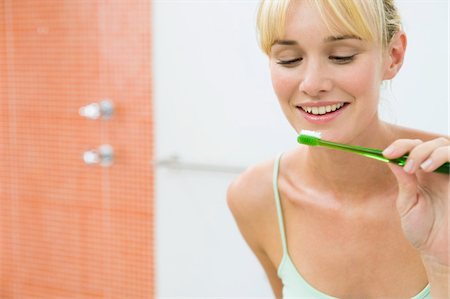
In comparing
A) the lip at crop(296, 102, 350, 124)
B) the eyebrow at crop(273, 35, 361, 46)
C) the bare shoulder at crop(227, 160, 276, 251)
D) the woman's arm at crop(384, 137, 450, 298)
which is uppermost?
the eyebrow at crop(273, 35, 361, 46)

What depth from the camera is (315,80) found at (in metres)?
0.86

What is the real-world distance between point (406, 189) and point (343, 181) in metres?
0.30

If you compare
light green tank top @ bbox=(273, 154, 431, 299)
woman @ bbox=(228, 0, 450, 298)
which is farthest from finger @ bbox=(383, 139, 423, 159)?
light green tank top @ bbox=(273, 154, 431, 299)

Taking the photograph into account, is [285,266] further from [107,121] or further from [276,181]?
[107,121]

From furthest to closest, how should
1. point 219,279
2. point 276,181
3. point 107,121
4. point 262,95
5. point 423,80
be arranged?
1. point 107,121
2. point 219,279
3. point 262,95
4. point 423,80
5. point 276,181

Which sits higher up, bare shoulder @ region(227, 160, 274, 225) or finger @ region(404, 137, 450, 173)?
finger @ region(404, 137, 450, 173)

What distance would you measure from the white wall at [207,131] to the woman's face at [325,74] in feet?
2.89

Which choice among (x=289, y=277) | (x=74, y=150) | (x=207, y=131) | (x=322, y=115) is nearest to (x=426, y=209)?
(x=322, y=115)

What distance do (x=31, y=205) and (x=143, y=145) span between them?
646mm

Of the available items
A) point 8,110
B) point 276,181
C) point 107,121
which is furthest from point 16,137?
point 276,181

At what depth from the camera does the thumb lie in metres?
0.76

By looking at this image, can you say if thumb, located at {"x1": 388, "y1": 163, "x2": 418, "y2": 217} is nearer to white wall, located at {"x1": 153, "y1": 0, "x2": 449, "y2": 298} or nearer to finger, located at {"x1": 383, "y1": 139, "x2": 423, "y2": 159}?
finger, located at {"x1": 383, "y1": 139, "x2": 423, "y2": 159}

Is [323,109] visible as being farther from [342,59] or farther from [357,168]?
[357,168]

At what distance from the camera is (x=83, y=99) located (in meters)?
2.25
